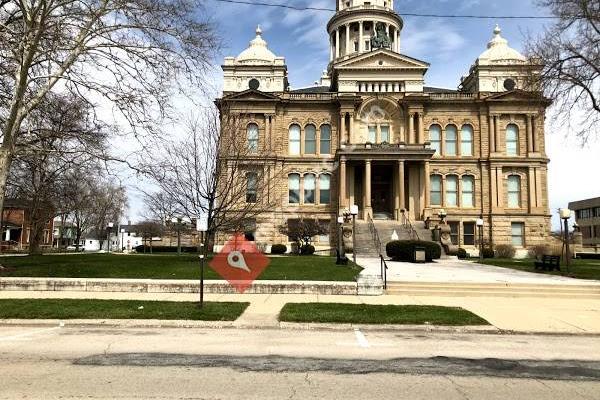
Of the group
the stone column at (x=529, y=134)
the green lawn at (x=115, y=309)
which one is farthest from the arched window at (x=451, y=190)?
the green lawn at (x=115, y=309)

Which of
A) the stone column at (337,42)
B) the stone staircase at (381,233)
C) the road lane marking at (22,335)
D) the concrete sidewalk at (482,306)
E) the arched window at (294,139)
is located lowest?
the road lane marking at (22,335)

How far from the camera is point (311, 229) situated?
136 feet

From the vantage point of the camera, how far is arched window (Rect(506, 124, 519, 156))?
1901 inches

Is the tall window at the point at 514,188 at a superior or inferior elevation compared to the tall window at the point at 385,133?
inferior

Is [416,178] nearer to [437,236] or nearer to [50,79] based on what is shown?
[437,236]

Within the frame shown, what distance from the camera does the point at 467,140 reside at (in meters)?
48.6

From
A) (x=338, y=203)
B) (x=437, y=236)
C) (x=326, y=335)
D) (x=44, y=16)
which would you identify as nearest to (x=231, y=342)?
(x=326, y=335)

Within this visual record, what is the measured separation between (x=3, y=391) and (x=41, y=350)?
2.63 meters

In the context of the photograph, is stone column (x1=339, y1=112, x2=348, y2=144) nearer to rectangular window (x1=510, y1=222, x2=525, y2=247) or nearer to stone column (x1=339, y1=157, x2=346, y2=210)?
stone column (x1=339, y1=157, x2=346, y2=210)

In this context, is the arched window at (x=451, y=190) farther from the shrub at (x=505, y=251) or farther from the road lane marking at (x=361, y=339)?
the road lane marking at (x=361, y=339)

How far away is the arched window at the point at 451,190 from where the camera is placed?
158ft

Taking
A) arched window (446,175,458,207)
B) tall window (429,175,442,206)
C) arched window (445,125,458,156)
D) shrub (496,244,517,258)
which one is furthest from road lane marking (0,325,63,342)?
arched window (445,125,458,156)

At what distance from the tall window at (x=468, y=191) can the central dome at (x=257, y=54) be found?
75.5 ft

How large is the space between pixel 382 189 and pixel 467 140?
9.83 m
